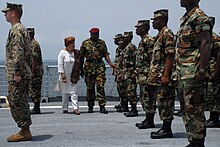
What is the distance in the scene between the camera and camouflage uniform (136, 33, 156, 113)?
6.08 meters

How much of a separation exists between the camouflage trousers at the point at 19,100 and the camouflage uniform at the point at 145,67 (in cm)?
183

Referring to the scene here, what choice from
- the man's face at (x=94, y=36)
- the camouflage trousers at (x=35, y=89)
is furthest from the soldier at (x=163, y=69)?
the camouflage trousers at (x=35, y=89)

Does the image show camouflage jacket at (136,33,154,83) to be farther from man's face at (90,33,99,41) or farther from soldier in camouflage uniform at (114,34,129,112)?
soldier in camouflage uniform at (114,34,129,112)

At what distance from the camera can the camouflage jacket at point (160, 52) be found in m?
5.25

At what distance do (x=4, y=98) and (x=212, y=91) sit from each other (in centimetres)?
595

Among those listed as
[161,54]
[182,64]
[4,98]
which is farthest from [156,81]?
[4,98]

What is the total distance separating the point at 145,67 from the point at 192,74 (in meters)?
2.13

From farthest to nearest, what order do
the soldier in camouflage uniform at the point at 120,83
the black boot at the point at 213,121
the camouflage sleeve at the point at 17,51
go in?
the soldier in camouflage uniform at the point at 120,83, the black boot at the point at 213,121, the camouflage sleeve at the point at 17,51

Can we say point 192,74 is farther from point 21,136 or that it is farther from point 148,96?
point 21,136

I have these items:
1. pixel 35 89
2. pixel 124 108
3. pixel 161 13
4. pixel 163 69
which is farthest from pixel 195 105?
pixel 35 89

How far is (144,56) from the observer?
6.25 meters

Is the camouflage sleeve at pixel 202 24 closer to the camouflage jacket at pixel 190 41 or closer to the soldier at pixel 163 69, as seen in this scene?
the camouflage jacket at pixel 190 41

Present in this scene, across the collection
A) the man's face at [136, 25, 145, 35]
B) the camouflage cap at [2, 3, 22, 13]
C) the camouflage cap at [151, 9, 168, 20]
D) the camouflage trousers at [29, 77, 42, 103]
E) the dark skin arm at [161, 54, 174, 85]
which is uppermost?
the camouflage cap at [2, 3, 22, 13]

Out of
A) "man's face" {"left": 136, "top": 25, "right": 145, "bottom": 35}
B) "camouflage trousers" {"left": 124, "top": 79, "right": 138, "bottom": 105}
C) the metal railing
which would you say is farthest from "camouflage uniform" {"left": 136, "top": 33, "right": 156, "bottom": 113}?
the metal railing
